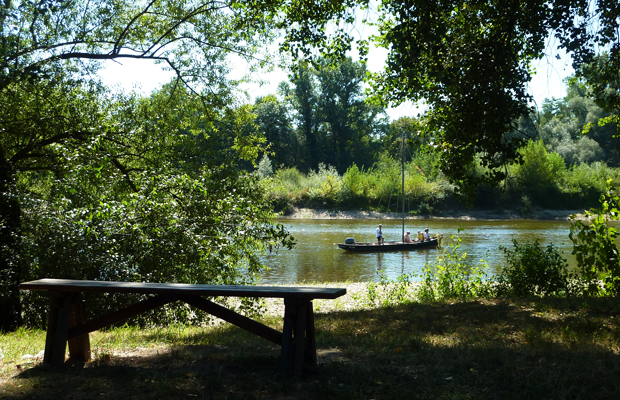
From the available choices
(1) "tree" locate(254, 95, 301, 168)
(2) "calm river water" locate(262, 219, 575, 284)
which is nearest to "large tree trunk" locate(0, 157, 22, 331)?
(2) "calm river water" locate(262, 219, 575, 284)

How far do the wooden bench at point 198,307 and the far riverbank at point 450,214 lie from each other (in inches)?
1810

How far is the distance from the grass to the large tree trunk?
192cm

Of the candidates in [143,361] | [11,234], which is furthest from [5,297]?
[143,361]

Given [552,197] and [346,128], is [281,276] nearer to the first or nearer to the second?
[552,197]

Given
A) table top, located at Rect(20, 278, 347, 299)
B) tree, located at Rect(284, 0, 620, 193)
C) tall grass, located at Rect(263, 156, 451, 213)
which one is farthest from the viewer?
tall grass, located at Rect(263, 156, 451, 213)

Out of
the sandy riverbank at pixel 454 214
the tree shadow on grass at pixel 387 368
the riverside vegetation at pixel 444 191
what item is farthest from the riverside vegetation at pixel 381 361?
the riverside vegetation at pixel 444 191

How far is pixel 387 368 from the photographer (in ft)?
13.9

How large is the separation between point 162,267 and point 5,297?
252 cm

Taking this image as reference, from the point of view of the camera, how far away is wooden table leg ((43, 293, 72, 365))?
4.51 metres

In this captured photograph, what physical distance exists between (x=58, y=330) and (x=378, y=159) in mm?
75718

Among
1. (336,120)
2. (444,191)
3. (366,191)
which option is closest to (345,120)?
(336,120)

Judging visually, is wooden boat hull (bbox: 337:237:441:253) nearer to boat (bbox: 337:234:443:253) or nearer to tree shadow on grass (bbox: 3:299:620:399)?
boat (bbox: 337:234:443:253)

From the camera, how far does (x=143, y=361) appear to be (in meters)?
4.68

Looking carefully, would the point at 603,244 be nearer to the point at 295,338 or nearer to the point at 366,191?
the point at 295,338
